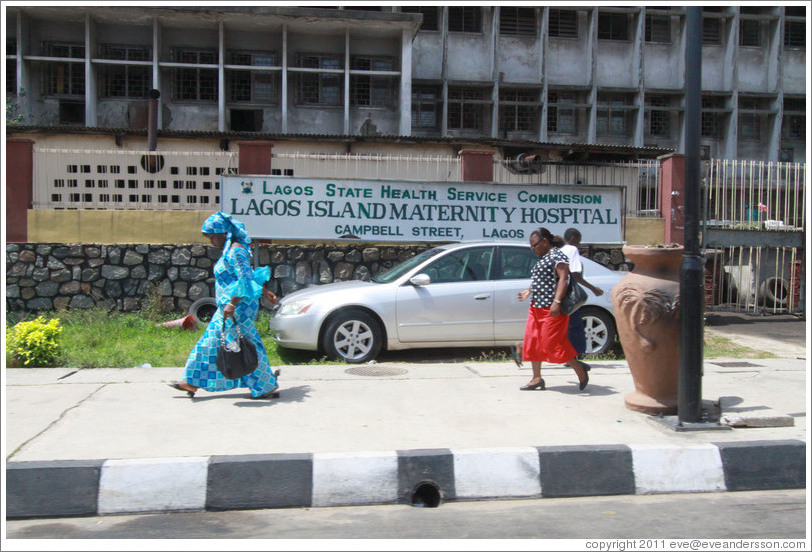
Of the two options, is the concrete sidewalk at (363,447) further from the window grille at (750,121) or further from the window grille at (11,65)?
the window grille at (750,121)

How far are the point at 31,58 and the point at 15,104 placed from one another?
1.46 metres

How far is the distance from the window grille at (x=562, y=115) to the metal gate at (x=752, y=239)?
1322 cm

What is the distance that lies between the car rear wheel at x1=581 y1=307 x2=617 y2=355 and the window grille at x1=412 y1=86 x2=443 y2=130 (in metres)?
17.1

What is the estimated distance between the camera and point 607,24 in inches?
998

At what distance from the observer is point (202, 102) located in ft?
72.0

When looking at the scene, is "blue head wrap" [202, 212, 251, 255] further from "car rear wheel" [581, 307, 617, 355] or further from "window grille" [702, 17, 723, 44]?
"window grille" [702, 17, 723, 44]

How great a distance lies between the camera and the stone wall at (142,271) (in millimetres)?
10281

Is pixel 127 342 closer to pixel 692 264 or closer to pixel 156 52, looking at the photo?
pixel 692 264

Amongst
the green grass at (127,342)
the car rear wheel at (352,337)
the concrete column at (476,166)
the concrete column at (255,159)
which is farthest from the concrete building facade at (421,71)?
the car rear wheel at (352,337)

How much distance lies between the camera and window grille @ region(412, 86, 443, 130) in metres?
24.3

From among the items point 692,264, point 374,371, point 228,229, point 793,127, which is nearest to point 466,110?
point 793,127

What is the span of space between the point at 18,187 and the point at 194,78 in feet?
41.6

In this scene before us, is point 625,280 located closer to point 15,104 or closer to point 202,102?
point 202,102

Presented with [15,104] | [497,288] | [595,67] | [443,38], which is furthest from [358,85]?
[497,288]
